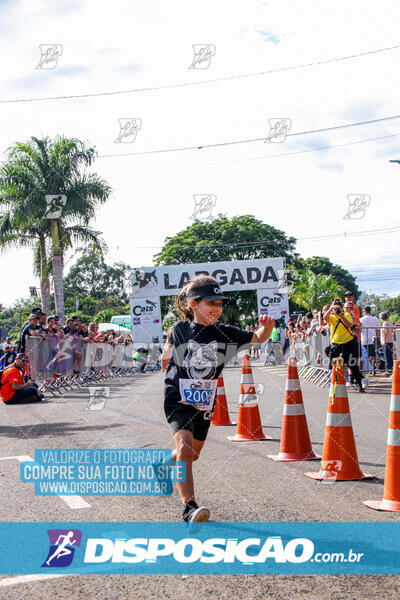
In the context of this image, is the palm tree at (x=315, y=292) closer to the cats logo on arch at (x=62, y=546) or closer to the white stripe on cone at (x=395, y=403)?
the white stripe on cone at (x=395, y=403)

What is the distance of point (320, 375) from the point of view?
1825 cm

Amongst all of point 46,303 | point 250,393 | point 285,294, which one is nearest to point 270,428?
point 250,393

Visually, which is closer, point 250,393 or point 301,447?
point 301,447

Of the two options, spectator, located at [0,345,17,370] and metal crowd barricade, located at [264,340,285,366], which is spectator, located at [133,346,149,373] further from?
spectator, located at [0,345,17,370]

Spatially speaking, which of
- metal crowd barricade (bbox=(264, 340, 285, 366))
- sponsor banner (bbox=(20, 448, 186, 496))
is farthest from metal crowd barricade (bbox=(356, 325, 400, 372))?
metal crowd barricade (bbox=(264, 340, 285, 366))

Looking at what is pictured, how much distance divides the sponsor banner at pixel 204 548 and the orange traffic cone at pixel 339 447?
1320 millimetres

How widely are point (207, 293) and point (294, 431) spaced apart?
270cm

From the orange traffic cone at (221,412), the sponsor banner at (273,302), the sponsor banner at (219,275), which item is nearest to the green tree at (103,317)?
the sponsor banner at (219,275)

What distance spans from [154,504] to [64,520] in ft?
2.38

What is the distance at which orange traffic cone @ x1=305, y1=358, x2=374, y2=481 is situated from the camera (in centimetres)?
569

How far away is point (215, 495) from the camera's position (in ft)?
17.2

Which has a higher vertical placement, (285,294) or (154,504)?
(285,294)

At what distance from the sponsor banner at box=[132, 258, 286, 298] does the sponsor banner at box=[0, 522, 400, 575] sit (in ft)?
Result: 99.3

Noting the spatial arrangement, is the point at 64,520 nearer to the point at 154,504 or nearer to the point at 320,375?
the point at 154,504
